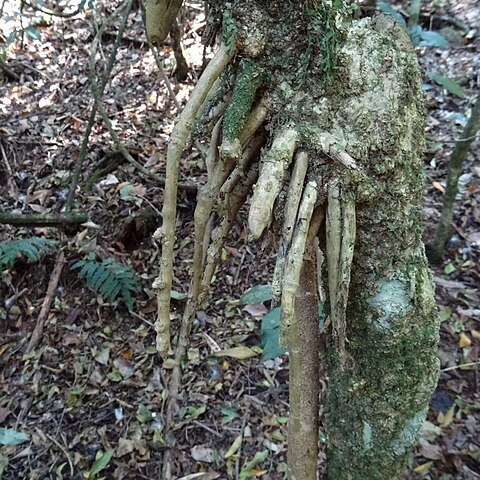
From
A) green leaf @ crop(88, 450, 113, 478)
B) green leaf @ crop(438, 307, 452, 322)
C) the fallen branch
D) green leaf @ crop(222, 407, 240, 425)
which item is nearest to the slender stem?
green leaf @ crop(438, 307, 452, 322)

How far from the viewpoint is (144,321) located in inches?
108

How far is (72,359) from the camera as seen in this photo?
2.64m

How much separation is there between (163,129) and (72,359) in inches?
68.8

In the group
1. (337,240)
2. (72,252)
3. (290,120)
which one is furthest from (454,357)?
(72,252)

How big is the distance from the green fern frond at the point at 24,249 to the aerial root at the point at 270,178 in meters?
2.07

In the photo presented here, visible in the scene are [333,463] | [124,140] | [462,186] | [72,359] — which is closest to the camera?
[333,463]

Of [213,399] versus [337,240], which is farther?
[213,399]

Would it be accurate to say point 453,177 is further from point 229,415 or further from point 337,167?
point 337,167

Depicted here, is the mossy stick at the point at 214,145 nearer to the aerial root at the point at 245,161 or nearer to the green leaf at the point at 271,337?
the aerial root at the point at 245,161

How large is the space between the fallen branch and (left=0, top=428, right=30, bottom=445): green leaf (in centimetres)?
45

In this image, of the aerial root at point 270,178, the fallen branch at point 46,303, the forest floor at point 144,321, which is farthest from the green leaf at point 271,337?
the fallen branch at point 46,303

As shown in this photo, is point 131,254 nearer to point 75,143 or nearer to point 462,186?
point 75,143

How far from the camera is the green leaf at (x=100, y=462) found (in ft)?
7.11

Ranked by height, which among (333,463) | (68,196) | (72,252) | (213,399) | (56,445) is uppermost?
(68,196)
